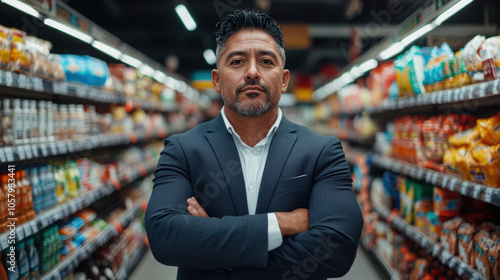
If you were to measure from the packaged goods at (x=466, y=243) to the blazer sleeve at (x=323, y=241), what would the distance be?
1248 millimetres

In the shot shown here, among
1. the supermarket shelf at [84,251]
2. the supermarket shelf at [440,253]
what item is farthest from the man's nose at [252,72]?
the supermarket shelf at [84,251]

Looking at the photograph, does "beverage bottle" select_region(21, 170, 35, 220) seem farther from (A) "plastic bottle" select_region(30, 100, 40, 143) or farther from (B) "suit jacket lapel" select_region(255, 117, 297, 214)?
(B) "suit jacket lapel" select_region(255, 117, 297, 214)

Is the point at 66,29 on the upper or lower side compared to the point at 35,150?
upper

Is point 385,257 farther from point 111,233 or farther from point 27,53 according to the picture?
point 27,53

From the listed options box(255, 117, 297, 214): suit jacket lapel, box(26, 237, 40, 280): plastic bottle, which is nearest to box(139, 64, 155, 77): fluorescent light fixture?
box(26, 237, 40, 280): plastic bottle

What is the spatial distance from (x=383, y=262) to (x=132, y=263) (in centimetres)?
284

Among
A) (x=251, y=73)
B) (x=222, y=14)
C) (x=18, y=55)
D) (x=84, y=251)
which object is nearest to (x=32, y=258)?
(x=84, y=251)

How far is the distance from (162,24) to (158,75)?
17.9 ft

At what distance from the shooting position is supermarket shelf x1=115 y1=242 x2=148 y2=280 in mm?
3741

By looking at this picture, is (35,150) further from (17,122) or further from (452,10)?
(452,10)

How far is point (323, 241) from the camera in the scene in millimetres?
1325

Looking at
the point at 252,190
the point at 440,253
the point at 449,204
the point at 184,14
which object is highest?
the point at 184,14

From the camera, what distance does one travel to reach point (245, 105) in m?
1.46

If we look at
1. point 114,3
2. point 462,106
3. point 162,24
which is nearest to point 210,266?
point 462,106
